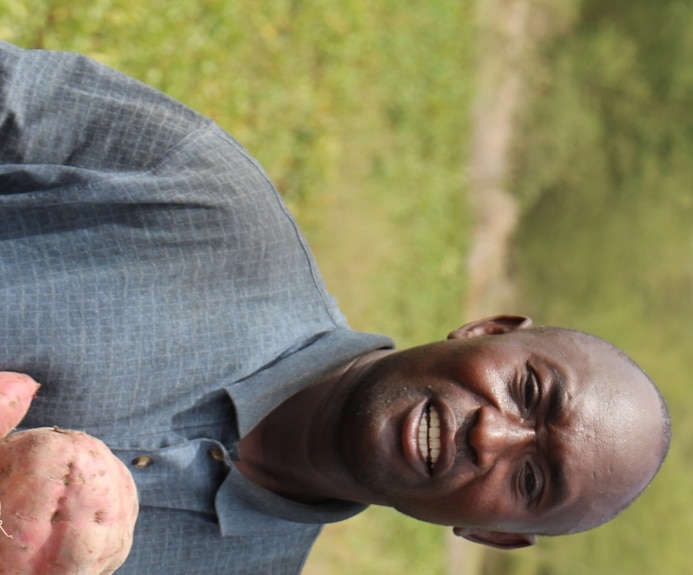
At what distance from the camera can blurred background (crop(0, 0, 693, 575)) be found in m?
4.55

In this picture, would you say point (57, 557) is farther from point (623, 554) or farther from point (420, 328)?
point (623, 554)

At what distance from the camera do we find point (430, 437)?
212 cm

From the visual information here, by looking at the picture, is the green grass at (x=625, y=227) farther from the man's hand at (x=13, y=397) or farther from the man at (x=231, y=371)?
the man's hand at (x=13, y=397)

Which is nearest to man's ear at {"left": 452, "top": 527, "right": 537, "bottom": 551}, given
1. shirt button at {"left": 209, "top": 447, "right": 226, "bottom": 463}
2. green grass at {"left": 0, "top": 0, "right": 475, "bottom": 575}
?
shirt button at {"left": 209, "top": 447, "right": 226, "bottom": 463}

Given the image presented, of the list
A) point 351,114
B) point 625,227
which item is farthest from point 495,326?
point 625,227

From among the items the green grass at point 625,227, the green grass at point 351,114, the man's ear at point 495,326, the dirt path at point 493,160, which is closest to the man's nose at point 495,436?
the man's ear at point 495,326

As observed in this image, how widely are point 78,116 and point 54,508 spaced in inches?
36.6

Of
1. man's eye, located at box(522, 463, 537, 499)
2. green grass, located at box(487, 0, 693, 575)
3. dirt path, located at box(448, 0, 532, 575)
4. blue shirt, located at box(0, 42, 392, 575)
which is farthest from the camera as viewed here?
green grass, located at box(487, 0, 693, 575)

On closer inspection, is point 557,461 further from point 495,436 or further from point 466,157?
point 466,157

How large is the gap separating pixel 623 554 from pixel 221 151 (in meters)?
7.53

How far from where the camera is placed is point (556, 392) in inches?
86.7

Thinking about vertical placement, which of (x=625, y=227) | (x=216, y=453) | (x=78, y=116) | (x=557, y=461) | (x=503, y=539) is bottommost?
(x=625, y=227)

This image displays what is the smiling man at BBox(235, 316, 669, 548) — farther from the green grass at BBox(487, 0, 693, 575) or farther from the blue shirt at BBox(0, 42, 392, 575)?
the green grass at BBox(487, 0, 693, 575)

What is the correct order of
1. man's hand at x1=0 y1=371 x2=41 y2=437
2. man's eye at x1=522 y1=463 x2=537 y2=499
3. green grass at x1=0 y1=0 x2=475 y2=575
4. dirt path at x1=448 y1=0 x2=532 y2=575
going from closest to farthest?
man's hand at x1=0 y1=371 x2=41 y2=437, man's eye at x1=522 y1=463 x2=537 y2=499, green grass at x1=0 y1=0 x2=475 y2=575, dirt path at x1=448 y1=0 x2=532 y2=575
